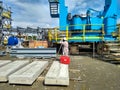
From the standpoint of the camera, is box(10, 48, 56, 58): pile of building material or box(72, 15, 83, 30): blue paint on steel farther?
box(72, 15, 83, 30): blue paint on steel

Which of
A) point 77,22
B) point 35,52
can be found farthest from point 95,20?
point 35,52

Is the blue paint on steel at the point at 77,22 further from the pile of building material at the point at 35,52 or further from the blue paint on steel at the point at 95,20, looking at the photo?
the pile of building material at the point at 35,52

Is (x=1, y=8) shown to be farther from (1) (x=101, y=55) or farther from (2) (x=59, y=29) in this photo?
(1) (x=101, y=55)

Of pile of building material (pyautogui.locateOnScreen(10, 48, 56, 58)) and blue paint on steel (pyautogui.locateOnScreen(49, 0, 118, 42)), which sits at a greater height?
blue paint on steel (pyautogui.locateOnScreen(49, 0, 118, 42))

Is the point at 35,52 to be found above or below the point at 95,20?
below

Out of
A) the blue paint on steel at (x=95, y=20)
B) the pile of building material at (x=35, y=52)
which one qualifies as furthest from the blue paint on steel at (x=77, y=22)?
the pile of building material at (x=35, y=52)

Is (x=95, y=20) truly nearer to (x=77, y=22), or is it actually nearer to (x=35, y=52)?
(x=77, y=22)

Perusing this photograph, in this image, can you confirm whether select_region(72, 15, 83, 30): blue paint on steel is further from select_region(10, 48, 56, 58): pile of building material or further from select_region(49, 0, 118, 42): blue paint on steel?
select_region(10, 48, 56, 58): pile of building material

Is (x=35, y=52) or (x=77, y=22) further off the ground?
(x=77, y=22)

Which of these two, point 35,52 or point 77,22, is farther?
point 77,22

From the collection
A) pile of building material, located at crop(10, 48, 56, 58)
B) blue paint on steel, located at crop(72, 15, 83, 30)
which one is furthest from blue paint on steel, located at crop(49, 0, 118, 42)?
pile of building material, located at crop(10, 48, 56, 58)

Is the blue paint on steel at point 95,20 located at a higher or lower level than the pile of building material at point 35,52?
higher

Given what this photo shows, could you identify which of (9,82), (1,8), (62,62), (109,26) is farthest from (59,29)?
(1,8)

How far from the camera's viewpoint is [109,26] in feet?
41.9
